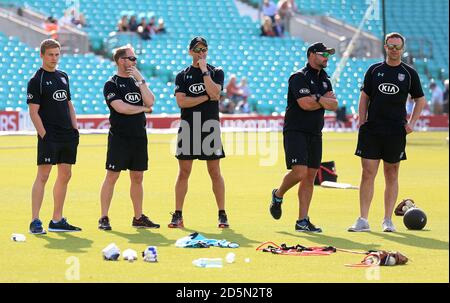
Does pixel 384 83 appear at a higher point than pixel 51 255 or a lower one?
higher

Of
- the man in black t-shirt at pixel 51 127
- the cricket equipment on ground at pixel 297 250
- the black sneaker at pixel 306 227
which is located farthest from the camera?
the black sneaker at pixel 306 227

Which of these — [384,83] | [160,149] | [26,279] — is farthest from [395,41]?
[160,149]

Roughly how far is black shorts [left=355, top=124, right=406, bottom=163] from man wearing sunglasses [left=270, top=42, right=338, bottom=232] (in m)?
0.52

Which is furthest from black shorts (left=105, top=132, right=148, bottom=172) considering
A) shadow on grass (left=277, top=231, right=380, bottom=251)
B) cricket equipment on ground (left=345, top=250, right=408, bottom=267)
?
cricket equipment on ground (left=345, top=250, right=408, bottom=267)

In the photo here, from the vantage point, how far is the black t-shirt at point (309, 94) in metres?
13.2

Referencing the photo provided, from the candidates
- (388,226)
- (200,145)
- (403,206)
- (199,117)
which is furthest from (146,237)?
(403,206)

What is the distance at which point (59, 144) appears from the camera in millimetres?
12977

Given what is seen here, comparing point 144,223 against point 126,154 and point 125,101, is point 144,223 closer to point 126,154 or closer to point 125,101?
point 126,154

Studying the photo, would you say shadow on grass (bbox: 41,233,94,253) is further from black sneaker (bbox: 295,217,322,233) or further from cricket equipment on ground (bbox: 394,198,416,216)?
cricket equipment on ground (bbox: 394,198,416,216)

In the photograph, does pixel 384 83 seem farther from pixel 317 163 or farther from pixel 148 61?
pixel 148 61

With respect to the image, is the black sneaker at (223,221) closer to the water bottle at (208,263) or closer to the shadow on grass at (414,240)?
the shadow on grass at (414,240)

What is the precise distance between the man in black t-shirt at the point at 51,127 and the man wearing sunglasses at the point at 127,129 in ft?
1.58

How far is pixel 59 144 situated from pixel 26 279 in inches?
136

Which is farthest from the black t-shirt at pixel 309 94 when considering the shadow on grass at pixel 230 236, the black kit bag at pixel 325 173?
the black kit bag at pixel 325 173
